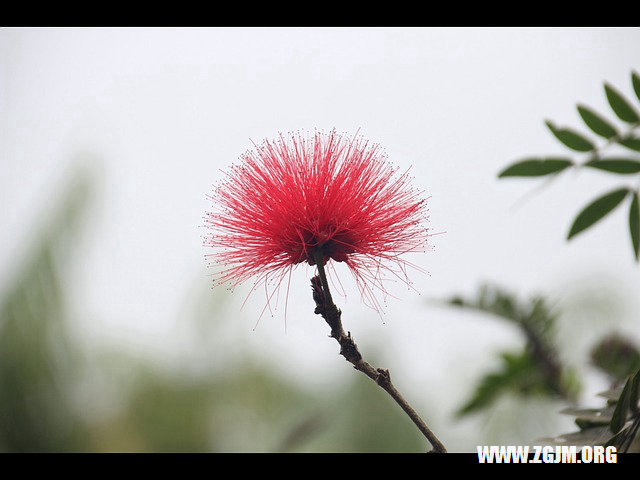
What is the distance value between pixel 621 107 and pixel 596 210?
13cm

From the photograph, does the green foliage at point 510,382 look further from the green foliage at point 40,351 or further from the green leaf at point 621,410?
the green foliage at point 40,351

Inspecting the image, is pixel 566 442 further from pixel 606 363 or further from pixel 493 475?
pixel 606 363

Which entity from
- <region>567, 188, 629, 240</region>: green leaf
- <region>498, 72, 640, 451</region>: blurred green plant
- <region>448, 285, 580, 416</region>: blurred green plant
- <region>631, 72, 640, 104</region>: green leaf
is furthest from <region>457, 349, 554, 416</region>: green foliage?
<region>631, 72, 640, 104</region>: green leaf

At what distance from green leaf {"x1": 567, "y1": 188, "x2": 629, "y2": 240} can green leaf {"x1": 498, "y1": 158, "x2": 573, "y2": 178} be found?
76mm

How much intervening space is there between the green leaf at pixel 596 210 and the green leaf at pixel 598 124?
75mm

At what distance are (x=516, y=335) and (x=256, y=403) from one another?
2998mm

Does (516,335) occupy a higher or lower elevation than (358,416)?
higher

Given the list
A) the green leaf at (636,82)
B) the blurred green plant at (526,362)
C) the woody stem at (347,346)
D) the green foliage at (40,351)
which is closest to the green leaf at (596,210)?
the green leaf at (636,82)

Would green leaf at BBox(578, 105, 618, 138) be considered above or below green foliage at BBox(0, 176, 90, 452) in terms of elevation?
above

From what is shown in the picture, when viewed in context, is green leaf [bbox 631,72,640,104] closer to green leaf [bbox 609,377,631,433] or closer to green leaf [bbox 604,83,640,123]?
green leaf [bbox 604,83,640,123]

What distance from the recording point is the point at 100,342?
12.6 feet

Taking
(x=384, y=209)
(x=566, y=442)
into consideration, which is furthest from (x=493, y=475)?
(x=384, y=209)

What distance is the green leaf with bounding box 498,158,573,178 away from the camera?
0.73m

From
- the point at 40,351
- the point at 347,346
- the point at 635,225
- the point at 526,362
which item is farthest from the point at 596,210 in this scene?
the point at 40,351
